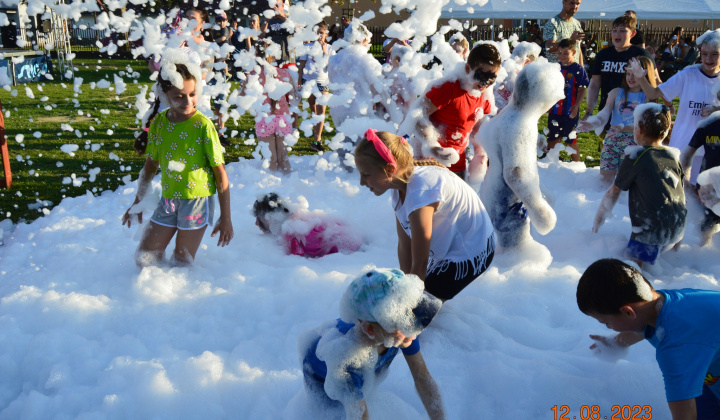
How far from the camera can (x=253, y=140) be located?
307 inches

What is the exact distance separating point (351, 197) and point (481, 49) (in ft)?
7.53

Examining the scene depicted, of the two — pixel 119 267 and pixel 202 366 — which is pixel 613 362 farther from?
pixel 119 267

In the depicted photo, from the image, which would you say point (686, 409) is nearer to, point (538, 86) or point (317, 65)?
point (538, 86)

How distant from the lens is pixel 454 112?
4395 millimetres

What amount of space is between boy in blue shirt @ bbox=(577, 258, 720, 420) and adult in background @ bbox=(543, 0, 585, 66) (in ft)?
19.1

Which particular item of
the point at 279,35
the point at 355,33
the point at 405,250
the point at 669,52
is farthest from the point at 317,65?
→ the point at 669,52

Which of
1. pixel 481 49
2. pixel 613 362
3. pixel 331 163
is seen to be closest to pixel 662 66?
pixel 331 163

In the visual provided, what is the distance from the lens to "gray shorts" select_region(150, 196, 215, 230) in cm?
365

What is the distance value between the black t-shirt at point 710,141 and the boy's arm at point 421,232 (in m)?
2.85

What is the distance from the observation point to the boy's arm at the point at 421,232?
2.62m

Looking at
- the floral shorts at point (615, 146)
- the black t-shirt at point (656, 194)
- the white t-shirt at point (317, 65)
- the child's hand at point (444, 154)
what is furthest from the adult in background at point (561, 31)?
the black t-shirt at point (656, 194)

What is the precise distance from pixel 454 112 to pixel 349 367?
275 cm

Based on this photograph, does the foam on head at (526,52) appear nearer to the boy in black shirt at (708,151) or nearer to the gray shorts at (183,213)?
the boy in black shirt at (708,151)
